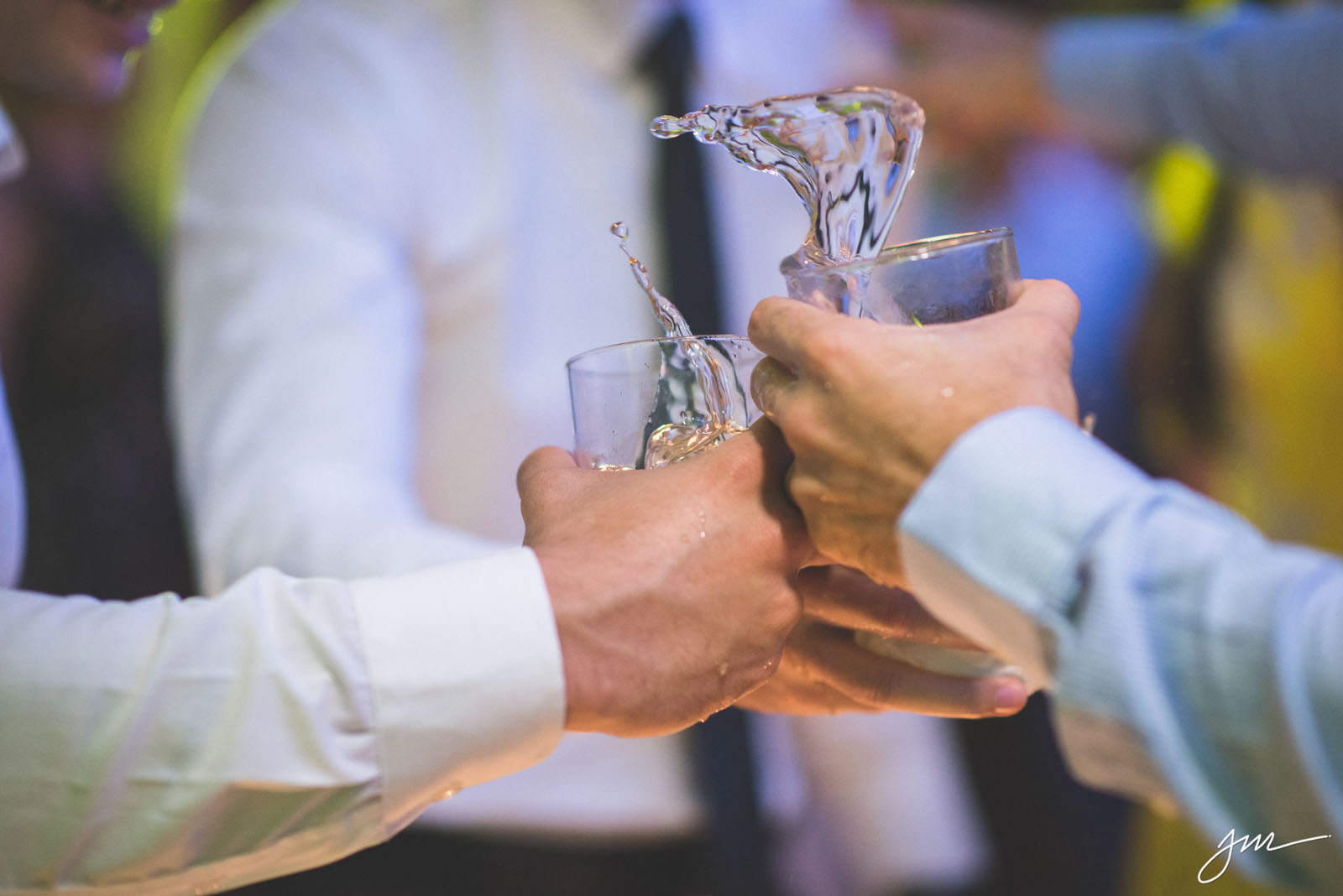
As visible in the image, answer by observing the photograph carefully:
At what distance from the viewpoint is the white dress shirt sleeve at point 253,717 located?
50 cm

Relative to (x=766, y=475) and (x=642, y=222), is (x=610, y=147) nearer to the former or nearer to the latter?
(x=642, y=222)

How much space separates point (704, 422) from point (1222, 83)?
1.16 m

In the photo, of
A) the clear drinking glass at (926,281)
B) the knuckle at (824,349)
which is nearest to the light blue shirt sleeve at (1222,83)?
the clear drinking glass at (926,281)

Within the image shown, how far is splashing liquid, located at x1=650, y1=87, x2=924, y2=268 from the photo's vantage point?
56cm

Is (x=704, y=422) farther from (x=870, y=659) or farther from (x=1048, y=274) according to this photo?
(x=1048, y=274)

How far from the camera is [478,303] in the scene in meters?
1.18

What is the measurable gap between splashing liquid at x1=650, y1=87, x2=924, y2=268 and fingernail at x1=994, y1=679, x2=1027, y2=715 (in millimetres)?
282

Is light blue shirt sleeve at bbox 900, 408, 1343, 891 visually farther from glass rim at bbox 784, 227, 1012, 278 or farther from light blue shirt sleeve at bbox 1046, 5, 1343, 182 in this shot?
light blue shirt sleeve at bbox 1046, 5, 1343, 182

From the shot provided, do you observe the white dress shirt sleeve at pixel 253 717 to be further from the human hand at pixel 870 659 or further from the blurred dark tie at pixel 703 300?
the blurred dark tie at pixel 703 300

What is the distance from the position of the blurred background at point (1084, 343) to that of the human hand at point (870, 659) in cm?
82

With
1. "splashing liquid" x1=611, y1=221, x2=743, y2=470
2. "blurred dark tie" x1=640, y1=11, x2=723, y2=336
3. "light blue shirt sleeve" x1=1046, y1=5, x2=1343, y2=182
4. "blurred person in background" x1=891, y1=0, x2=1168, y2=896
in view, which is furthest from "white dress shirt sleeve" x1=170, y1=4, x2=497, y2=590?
"light blue shirt sleeve" x1=1046, y1=5, x2=1343, y2=182

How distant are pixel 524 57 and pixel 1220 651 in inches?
41.3

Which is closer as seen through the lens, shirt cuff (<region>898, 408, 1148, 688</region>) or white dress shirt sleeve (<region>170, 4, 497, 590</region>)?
shirt cuff (<region>898, 408, 1148, 688</region>)
